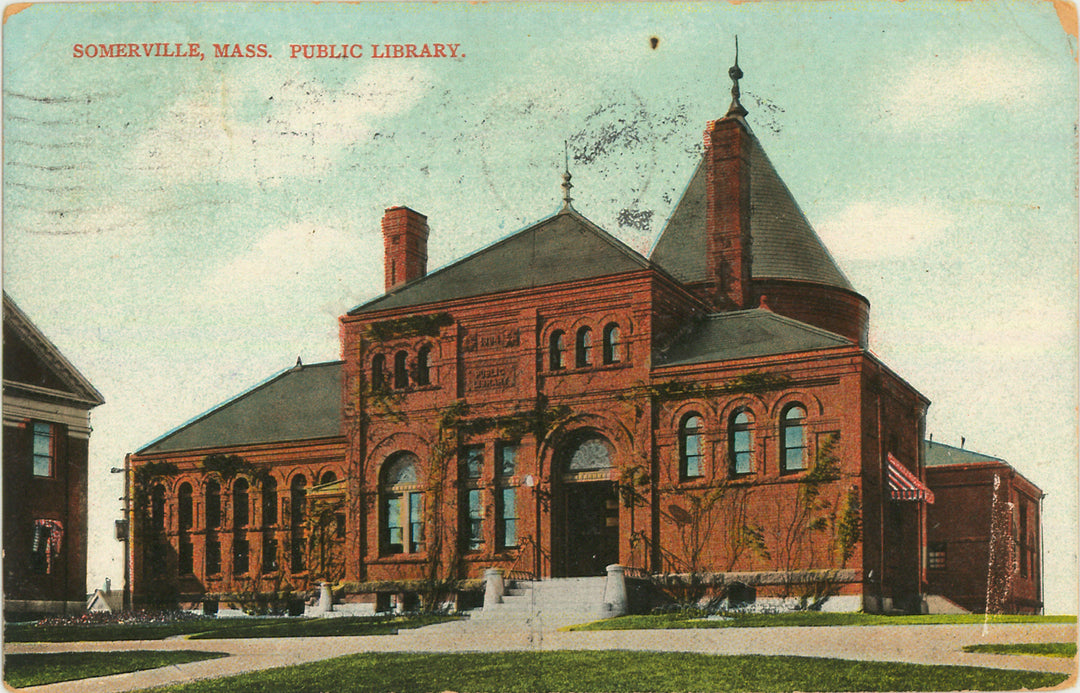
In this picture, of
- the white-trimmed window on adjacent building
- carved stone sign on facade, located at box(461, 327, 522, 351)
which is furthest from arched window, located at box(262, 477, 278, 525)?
carved stone sign on facade, located at box(461, 327, 522, 351)

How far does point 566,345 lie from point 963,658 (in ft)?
34.3

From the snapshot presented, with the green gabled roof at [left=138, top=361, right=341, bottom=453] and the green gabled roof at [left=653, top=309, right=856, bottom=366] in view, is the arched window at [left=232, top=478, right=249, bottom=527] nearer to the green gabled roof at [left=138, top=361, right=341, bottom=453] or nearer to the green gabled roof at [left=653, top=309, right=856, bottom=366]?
the green gabled roof at [left=138, top=361, right=341, bottom=453]

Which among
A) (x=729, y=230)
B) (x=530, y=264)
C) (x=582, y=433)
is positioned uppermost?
(x=729, y=230)

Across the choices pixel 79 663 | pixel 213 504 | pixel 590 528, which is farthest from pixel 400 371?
pixel 79 663

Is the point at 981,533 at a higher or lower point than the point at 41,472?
lower

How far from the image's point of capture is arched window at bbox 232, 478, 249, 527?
96.2ft

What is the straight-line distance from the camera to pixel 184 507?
2966 centimetres

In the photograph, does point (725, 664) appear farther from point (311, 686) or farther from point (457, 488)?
point (457, 488)

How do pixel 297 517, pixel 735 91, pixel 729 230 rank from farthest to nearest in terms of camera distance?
pixel 297 517, pixel 729 230, pixel 735 91

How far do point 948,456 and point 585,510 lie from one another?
714 cm

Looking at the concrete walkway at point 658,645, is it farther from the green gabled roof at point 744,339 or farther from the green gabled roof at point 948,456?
the green gabled roof at point 744,339

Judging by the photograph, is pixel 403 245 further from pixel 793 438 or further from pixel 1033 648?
pixel 1033 648

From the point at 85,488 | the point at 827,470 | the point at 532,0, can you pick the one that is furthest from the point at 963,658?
the point at 85,488

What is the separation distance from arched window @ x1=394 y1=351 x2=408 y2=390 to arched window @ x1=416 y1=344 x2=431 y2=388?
290 mm
